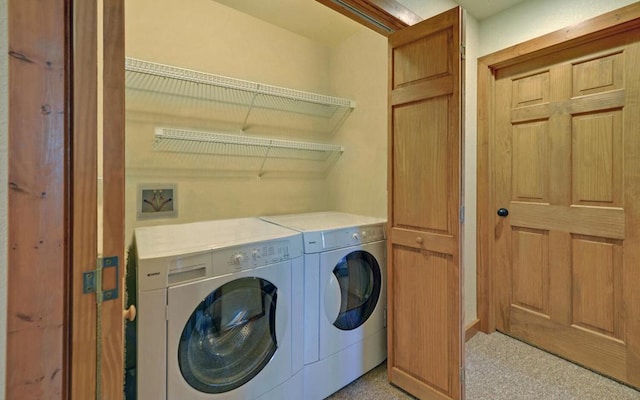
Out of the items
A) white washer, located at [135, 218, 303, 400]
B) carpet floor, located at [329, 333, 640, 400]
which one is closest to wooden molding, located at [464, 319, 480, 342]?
carpet floor, located at [329, 333, 640, 400]

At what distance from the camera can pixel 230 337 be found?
1.29 meters

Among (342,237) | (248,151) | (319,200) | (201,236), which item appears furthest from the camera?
A: (319,200)

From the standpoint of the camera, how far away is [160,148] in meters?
→ 1.85

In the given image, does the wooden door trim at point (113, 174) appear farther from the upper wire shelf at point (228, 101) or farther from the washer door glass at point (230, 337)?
the upper wire shelf at point (228, 101)

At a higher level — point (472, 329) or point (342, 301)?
point (342, 301)

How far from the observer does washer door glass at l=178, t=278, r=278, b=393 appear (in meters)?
1.17

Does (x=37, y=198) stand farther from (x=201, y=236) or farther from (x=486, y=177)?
(x=486, y=177)

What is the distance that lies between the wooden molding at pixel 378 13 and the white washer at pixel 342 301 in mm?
1128

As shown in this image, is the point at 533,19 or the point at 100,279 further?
the point at 533,19

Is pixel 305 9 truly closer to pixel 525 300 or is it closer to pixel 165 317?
pixel 165 317

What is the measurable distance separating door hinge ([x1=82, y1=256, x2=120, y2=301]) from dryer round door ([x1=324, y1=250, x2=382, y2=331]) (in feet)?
3.54

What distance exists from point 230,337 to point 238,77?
5.77ft

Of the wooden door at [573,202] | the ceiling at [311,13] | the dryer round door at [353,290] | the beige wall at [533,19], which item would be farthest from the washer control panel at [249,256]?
the beige wall at [533,19]

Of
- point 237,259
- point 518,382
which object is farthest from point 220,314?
point 518,382
